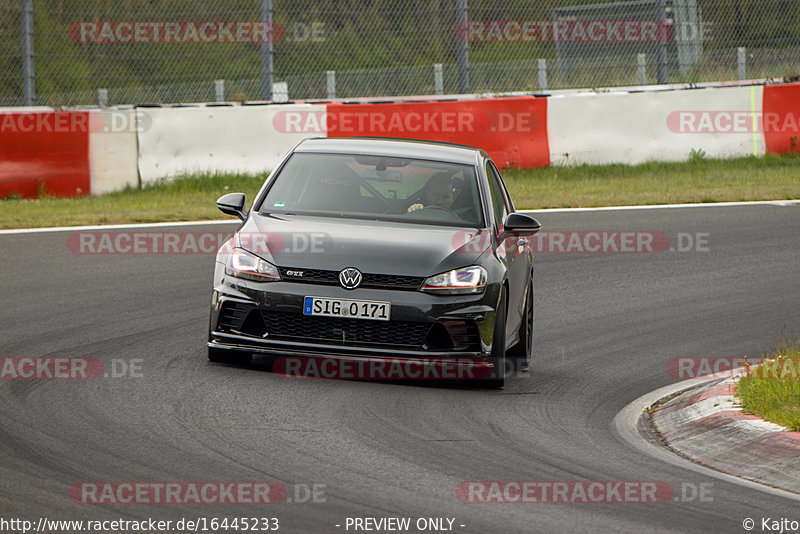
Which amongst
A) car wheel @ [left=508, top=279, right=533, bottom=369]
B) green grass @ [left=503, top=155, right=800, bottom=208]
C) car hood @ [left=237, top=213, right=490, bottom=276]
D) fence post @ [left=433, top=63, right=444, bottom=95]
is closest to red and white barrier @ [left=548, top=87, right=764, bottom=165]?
green grass @ [left=503, top=155, right=800, bottom=208]

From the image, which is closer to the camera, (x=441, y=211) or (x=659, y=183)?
(x=441, y=211)

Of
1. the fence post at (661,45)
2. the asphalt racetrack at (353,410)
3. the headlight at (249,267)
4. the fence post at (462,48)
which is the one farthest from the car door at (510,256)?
the fence post at (661,45)

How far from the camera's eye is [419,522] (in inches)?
203

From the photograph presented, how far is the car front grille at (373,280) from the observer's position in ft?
25.7

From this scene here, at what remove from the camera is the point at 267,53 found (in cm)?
1798

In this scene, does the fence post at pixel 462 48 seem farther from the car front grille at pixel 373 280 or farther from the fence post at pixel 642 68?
the car front grille at pixel 373 280

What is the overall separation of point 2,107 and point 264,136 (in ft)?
11.5

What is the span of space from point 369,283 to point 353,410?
921mm

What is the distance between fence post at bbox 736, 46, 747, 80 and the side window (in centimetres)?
1093

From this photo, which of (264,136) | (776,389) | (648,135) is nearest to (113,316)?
(776,389)

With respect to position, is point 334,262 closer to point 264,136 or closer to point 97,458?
point 97,458

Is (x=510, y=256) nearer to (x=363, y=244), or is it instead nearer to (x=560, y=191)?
(x=363, y=244)

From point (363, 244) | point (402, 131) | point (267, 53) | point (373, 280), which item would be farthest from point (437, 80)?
point (373, 280)

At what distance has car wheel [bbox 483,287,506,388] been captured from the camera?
26.3 feet
